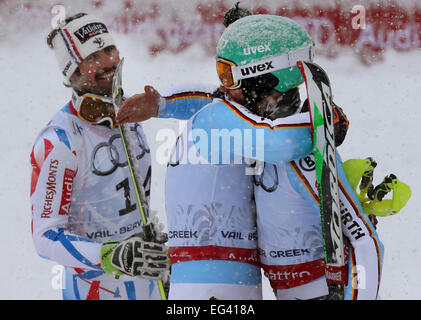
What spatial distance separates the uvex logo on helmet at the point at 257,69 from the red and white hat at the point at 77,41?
4.97 ft

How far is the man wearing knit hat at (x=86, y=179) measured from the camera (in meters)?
3.81

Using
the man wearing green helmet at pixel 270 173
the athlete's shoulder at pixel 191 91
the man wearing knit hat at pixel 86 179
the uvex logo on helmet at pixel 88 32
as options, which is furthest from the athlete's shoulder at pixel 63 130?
the man wearing green helmet at pixel 270 173

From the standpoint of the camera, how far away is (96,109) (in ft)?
13.3

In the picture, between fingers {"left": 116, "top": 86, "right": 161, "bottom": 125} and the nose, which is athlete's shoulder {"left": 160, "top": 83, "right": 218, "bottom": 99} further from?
the nose

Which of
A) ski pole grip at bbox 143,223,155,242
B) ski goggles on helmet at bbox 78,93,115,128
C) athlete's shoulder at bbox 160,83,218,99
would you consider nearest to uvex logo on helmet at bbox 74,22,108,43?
ski goggles on helmet at bbox 78,93,115,128

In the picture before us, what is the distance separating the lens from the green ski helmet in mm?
2805

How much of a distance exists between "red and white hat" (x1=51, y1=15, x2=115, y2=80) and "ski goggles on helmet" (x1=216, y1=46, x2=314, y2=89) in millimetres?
1420

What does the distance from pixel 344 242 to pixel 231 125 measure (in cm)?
63

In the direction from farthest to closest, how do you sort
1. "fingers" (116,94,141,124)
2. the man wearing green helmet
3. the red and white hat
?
the red and white hat, "fingers" (116,94,141,124), the man wearing green helmet

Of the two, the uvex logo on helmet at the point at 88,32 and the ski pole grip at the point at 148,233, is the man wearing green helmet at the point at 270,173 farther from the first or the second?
the uvex logo on helmet at the point at 88,32

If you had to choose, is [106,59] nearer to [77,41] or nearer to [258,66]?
[77,41]

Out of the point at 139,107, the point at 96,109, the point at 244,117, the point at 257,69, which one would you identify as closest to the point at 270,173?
the point at 244,117
